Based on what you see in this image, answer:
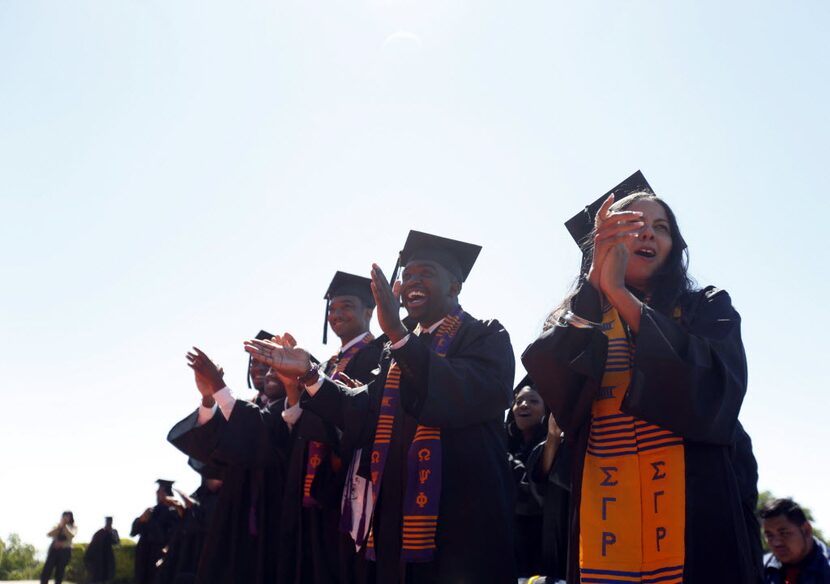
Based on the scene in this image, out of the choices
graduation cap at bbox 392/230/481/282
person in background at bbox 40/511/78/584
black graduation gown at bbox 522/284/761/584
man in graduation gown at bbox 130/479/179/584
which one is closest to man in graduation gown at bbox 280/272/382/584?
graduation cap at bbox 392/230/481/282

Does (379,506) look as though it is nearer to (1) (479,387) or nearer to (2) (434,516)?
(2) (434,516)

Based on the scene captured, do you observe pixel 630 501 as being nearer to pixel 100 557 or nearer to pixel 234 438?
pixel 234 438

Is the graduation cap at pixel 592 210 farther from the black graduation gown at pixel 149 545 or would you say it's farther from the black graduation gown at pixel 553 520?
the black graduation gown at pixel 149 545

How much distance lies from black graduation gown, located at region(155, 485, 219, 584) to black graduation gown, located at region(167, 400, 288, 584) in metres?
3.17

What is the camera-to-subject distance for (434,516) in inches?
150

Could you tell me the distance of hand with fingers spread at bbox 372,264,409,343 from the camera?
3.76 m

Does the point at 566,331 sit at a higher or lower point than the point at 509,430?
lower

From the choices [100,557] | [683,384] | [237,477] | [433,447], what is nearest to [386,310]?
[433,447]

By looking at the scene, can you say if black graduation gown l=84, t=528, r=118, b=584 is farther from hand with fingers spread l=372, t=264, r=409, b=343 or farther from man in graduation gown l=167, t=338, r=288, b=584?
hand with fingers spread l=372, t=264, r=409, b=343

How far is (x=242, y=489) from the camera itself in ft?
20.2

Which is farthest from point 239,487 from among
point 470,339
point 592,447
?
point 592,447

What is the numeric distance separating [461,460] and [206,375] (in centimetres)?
242

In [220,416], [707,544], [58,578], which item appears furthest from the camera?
[58,578]

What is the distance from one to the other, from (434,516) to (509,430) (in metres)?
2.52
